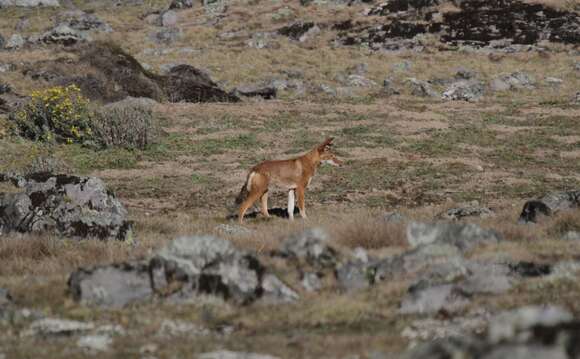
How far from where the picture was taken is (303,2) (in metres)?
80.1

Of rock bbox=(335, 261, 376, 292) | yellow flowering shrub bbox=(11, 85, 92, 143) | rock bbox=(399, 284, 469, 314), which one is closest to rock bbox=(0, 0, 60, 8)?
yellow flowering shrub bbox=(11, 85, 92, 143)

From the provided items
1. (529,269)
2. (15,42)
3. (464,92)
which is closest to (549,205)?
(529,269)

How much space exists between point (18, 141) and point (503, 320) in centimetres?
2498

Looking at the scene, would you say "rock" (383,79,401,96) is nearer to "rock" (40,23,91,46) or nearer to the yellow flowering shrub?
the yellow flowering shrub

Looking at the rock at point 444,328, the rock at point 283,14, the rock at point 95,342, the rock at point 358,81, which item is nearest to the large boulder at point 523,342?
the rock at point 444,328

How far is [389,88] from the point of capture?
43.2m

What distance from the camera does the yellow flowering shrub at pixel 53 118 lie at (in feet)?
87.9

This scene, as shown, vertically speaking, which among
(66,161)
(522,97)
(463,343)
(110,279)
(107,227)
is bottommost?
(522,97)

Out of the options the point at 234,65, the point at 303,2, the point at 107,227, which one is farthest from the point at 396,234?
the point at 303,2

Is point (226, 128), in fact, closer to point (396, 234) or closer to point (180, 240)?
point (396, 234)

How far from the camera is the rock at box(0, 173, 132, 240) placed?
12.6 m

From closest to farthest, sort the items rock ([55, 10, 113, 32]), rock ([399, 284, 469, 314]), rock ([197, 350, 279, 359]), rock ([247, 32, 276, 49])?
1. rock ([197, 350, 279, 359])
2. rock ([399, 284, 469, 314])
3. rock ([247, 32, 276, 49])
4. rock ([55, 10, 113, 32])

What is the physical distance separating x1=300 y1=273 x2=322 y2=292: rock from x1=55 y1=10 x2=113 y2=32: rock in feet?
221

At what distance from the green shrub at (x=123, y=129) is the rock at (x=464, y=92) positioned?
72.5 feet
